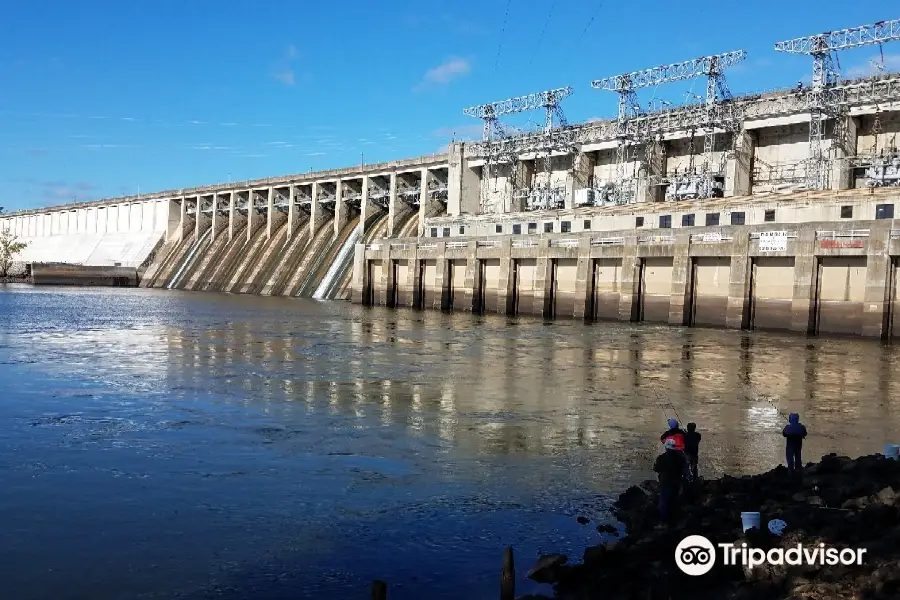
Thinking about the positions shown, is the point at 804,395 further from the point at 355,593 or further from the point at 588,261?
the point at 588,261

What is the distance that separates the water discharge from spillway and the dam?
62.4 feet

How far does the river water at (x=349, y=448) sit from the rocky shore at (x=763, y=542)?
2.96 feet

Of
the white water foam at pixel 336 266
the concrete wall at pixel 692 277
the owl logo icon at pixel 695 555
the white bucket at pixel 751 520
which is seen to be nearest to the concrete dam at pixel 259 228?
the white water foam at pixel 336 266

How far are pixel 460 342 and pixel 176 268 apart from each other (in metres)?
93.3

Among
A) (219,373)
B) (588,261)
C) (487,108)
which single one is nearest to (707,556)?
(219,373)

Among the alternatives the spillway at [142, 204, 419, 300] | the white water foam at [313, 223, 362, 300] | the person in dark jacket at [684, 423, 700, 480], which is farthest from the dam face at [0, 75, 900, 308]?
the person in dark jacket at [684, 423, 700, 480]

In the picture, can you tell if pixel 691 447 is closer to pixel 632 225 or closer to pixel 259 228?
pixel 632 225

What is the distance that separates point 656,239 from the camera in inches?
2176

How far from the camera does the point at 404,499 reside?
13.0 m

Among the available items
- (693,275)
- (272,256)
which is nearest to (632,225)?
(693,275)

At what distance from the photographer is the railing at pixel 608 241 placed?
2280 inches

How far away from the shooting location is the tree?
147m

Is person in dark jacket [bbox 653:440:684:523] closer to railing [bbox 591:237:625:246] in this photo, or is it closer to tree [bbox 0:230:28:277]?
railing [bbox 591:237:625:246]

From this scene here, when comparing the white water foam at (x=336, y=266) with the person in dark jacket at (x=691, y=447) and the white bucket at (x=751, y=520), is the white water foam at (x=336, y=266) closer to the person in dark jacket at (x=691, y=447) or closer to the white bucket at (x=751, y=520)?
the person in dark jacket at (x=691, y=447)
